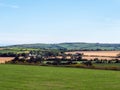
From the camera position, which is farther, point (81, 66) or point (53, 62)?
point (53, 62)

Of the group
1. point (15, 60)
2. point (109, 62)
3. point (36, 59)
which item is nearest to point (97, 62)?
point (109, 62)

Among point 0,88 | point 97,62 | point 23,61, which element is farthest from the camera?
point 23,61

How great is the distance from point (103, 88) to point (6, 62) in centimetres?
4483

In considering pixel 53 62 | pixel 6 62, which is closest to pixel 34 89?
pixel 53 62

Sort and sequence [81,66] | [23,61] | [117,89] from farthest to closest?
[23,61] < [81,66] < [117,89]

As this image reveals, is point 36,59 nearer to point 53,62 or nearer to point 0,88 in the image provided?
point 53,62

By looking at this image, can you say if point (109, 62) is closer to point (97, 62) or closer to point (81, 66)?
point (97, 62)

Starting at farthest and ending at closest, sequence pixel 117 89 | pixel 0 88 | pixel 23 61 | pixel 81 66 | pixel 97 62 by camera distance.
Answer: pixel 23 61 → pixel 97 62 → pixel 81 66 → pixel 117 89 → pixel 0 88

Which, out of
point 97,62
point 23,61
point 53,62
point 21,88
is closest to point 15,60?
point 23,61

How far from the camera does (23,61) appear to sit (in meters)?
73.4

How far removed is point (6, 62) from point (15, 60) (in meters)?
3.43

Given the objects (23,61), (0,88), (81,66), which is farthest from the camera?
(23,61)

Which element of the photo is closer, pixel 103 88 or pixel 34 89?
pixel 34 89

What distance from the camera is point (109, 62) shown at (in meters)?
67.8
